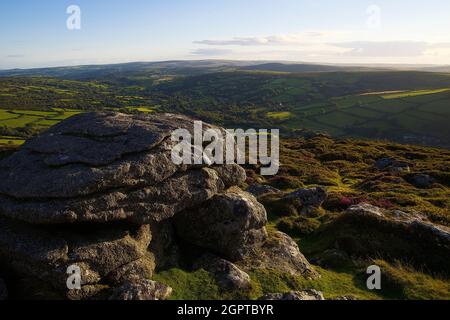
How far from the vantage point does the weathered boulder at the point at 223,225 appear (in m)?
17.1

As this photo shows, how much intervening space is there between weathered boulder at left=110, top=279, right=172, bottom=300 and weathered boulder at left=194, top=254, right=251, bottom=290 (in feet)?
7.69

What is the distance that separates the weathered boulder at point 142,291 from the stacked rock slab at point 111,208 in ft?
0.12

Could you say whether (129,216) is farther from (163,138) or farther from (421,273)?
(421,273)

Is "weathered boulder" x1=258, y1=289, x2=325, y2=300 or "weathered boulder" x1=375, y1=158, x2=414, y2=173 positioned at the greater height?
"weathered boulder" x1=258, y1=289, x2=325, y2=300

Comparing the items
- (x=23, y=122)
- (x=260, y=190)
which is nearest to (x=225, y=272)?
(x=260, y=190)

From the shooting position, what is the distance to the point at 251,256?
1752 centimetres

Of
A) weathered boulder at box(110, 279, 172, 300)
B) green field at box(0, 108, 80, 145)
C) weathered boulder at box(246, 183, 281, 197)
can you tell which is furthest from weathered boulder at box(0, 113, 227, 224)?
green field at box(0, 108, 80, 145)

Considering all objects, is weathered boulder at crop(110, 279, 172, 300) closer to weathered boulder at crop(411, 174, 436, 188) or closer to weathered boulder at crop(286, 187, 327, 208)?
weathered boulder at crop(286, 187, 327, 208)

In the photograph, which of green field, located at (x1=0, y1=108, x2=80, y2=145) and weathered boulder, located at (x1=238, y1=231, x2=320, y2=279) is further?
green field, located at (x1=0, y1=108, x2=80, y2=145)

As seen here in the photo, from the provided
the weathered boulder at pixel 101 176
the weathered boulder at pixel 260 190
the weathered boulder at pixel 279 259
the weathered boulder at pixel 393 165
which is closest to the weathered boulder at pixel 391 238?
the weathered boulder at pixel 279 259

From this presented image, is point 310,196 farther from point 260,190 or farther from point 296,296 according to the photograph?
point 296,296

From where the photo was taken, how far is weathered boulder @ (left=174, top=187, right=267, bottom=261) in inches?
675
